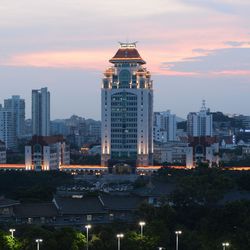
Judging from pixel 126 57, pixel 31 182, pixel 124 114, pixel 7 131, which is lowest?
pixel 31 182

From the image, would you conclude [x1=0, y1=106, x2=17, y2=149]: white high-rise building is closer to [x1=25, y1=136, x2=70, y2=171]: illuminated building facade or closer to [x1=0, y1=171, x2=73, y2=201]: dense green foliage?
[x1=25, y1=136, x2=70, y2=171]: illuminated building facade

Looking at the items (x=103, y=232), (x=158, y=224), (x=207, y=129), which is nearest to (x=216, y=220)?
(x=158, y=224)

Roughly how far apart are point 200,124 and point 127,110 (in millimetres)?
34802

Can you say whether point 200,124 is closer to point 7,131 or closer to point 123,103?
point 7,131

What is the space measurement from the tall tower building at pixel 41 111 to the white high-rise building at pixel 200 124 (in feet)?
Result: 44.5

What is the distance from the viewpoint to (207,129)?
86.3 m

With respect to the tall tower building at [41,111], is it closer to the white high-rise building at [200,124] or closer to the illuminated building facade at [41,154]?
the white high-rise building at [200,124]

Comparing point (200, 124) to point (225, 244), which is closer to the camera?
point (225, 244)

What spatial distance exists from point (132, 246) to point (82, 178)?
93.6ft

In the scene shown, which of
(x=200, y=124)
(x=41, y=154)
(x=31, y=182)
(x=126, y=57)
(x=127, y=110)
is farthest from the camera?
(x=200, y=124)

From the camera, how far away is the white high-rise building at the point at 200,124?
86.3 metres

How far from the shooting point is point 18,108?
89.9 meters

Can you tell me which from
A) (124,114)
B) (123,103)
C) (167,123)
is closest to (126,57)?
(123,103)

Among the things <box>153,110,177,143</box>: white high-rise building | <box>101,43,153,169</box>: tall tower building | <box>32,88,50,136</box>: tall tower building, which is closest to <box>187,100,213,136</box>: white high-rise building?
<box>153,110,177,143</box>: white high-rise building
